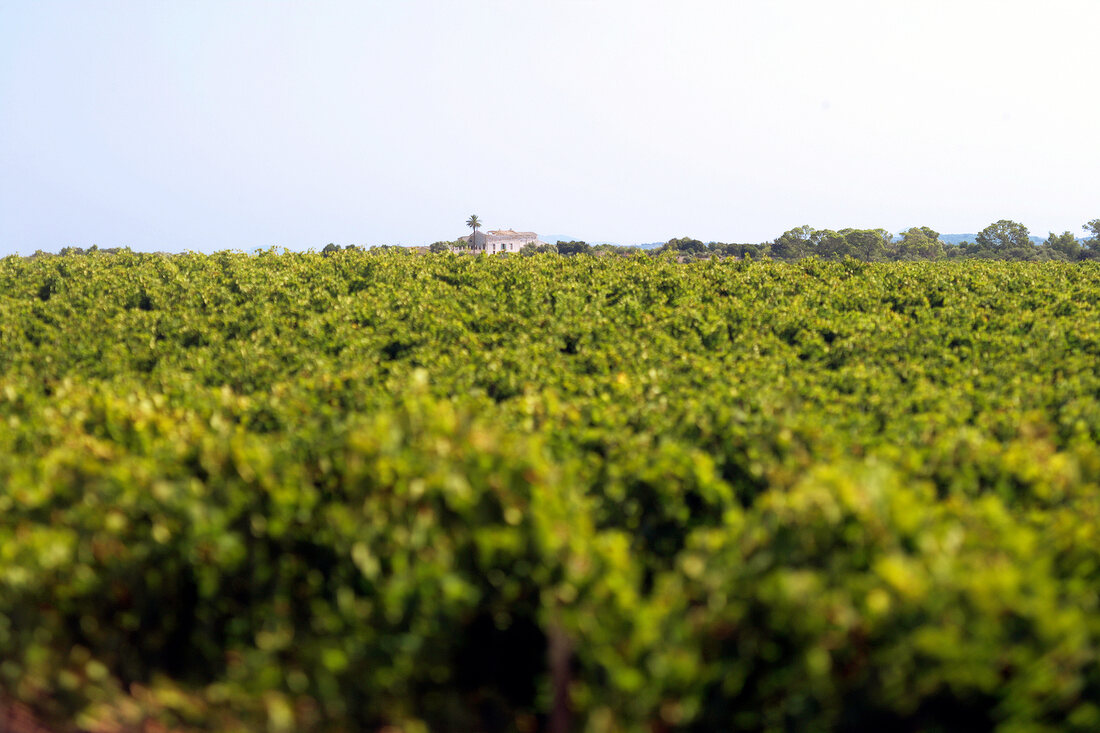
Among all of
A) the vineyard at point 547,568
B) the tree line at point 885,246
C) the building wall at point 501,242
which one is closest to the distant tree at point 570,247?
the tree line at point 885,246

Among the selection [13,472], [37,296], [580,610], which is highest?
[37,296]

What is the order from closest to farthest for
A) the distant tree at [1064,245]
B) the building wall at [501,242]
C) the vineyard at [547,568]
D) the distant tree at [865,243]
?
the vineyard at [547,568]
the distant tree at [1064,245]
the distant tree at [865,243]
the building wall at [501,242]

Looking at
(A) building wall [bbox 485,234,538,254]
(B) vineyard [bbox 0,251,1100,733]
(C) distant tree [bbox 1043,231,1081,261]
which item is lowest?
(B) vineyard [bbox 0,251,1100,733]

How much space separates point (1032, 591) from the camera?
3.98 m

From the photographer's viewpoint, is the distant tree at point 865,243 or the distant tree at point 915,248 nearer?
the distant tree at point 915,248

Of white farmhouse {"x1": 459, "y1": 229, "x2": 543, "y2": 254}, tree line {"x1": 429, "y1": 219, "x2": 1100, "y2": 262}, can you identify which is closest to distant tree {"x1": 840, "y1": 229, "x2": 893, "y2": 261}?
tree line {"x1": 429, "y1": 219, "x2": 1100, "y2": 262}

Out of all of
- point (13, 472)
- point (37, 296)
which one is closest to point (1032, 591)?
point (13, 472)

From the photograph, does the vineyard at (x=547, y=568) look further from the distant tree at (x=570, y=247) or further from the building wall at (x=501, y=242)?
the building wall at (x=501, y=242)

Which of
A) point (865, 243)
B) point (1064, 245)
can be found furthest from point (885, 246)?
point (1064, 245)

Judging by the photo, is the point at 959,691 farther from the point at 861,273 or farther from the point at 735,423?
the point at 861,273

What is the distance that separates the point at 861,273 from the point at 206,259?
2123cm

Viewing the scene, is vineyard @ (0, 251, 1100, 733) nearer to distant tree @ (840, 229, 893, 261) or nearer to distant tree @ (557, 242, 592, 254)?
distant tree @ (557, 242, 592, 254)

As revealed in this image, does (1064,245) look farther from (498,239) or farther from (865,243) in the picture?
(498,239)

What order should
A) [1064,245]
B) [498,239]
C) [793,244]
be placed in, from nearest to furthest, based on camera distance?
[1064,245]
[793,244]
[498,239]
